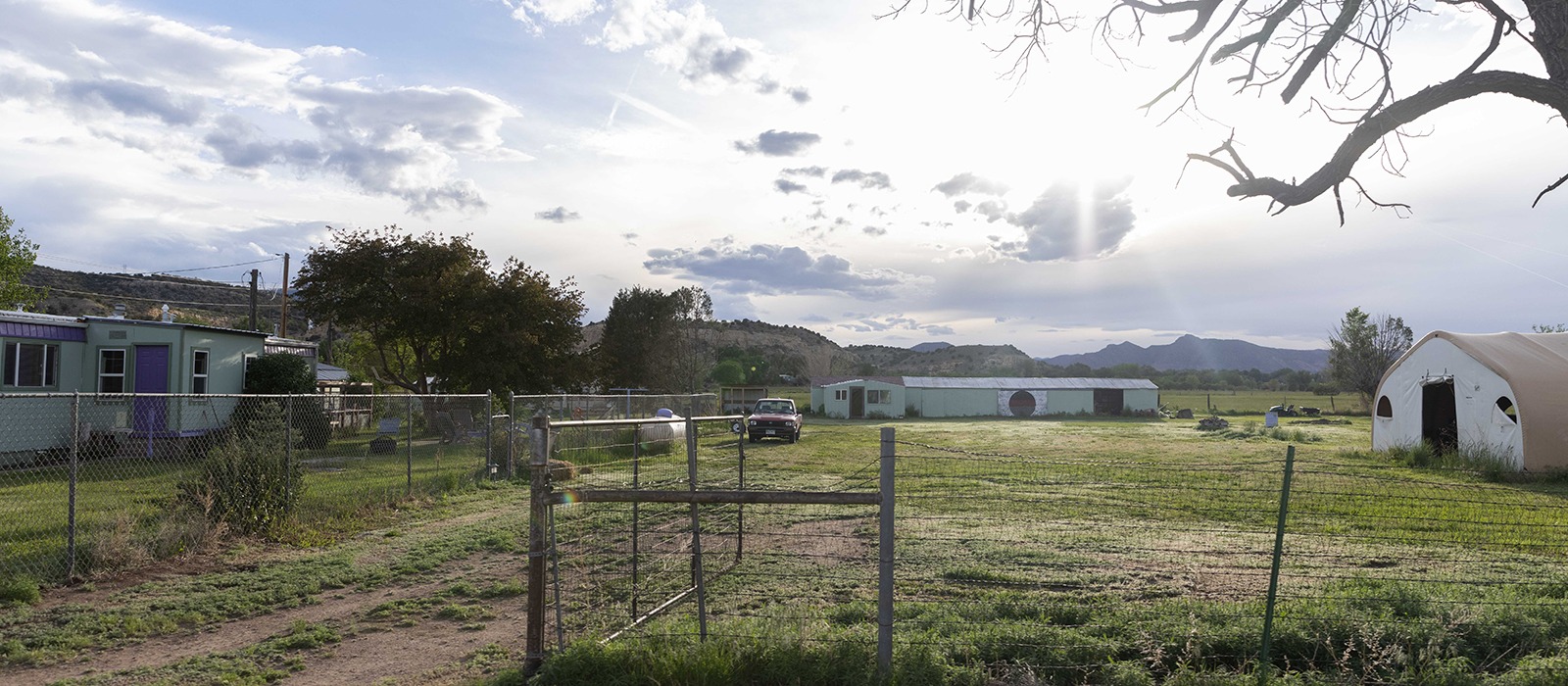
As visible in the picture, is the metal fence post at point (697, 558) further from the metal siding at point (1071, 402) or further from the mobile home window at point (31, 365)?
the metal siding at point (1071, 402)

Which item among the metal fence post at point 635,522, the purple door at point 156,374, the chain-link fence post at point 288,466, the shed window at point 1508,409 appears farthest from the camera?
the purple door at point 156,374

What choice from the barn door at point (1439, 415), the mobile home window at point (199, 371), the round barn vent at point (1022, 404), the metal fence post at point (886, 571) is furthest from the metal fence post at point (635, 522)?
the round barn vent at point (1022, 404)

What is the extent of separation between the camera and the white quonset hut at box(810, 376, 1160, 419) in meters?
58.1

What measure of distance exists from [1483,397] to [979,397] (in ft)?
129

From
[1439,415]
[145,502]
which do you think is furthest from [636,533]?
[1439,415]

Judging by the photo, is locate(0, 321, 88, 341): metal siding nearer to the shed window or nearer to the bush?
the bush

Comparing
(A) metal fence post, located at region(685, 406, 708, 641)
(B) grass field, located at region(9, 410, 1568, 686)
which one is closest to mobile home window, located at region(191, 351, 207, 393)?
(B) grass field, located at region(9, 410, 1568, 686)

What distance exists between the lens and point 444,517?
1282 centimetres

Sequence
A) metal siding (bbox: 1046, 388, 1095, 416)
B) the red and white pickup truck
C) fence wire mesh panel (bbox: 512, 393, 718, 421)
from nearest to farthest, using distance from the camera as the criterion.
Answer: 1. fence wire mesh panel (bbox: 512, 393, 718, 421)
2. the red and white pickup truck
3. metal siding (bbox: 1046, 388, 1095, 416)

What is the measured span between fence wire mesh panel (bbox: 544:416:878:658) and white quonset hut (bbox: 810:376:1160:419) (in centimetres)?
4601

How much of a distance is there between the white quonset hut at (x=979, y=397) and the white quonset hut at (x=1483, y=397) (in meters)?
33.7

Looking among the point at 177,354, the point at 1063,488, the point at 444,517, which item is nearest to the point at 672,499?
the point at 444,517

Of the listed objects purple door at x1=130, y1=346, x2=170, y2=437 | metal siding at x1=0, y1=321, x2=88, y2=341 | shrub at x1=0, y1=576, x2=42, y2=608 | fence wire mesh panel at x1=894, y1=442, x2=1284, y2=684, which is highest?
metal siding at x1=0, y1=321, x2=88, y2=341

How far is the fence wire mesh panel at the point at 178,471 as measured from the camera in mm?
9148
